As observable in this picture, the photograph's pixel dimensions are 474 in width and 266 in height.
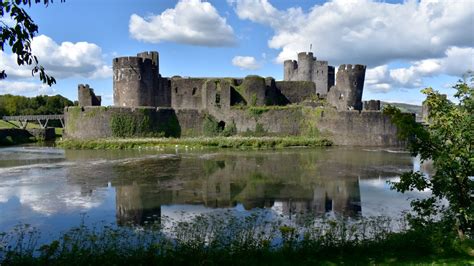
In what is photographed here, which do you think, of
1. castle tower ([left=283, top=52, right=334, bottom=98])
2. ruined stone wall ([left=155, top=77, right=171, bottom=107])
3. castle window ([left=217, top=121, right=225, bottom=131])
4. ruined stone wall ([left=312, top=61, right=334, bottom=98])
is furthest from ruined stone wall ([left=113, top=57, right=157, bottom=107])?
ruined stone wall ([left=312, top=61, right=334, bottom=98])

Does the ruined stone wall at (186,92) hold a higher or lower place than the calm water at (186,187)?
higher

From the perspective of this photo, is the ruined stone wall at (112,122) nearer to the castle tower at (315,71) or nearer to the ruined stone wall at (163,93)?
the ruined stone wall at (163,93)

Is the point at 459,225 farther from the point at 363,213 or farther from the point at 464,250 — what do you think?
the point at 363,213

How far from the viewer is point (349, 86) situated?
126 feet

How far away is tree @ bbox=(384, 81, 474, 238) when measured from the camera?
25.5 feet

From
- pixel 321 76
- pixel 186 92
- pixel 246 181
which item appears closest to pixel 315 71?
pixel 321 76

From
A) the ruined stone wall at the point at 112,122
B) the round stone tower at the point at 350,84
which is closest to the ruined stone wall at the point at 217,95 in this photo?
the ruined stone wall at the point at 112,122

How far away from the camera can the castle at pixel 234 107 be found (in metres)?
34.6

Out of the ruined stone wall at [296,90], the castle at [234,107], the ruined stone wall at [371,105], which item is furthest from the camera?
the ruined stone wall at [296,90]

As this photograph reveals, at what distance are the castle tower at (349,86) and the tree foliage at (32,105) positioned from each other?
50.5 m

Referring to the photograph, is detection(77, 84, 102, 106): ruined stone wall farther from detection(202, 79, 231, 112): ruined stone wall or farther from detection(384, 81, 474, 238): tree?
detection(384, 81, 474, 238): tree

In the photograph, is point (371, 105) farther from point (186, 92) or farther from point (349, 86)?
point (186, 92)

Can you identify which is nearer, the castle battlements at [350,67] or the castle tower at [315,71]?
the castle battlements at [350,67]

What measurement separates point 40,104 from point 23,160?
5518 cm
